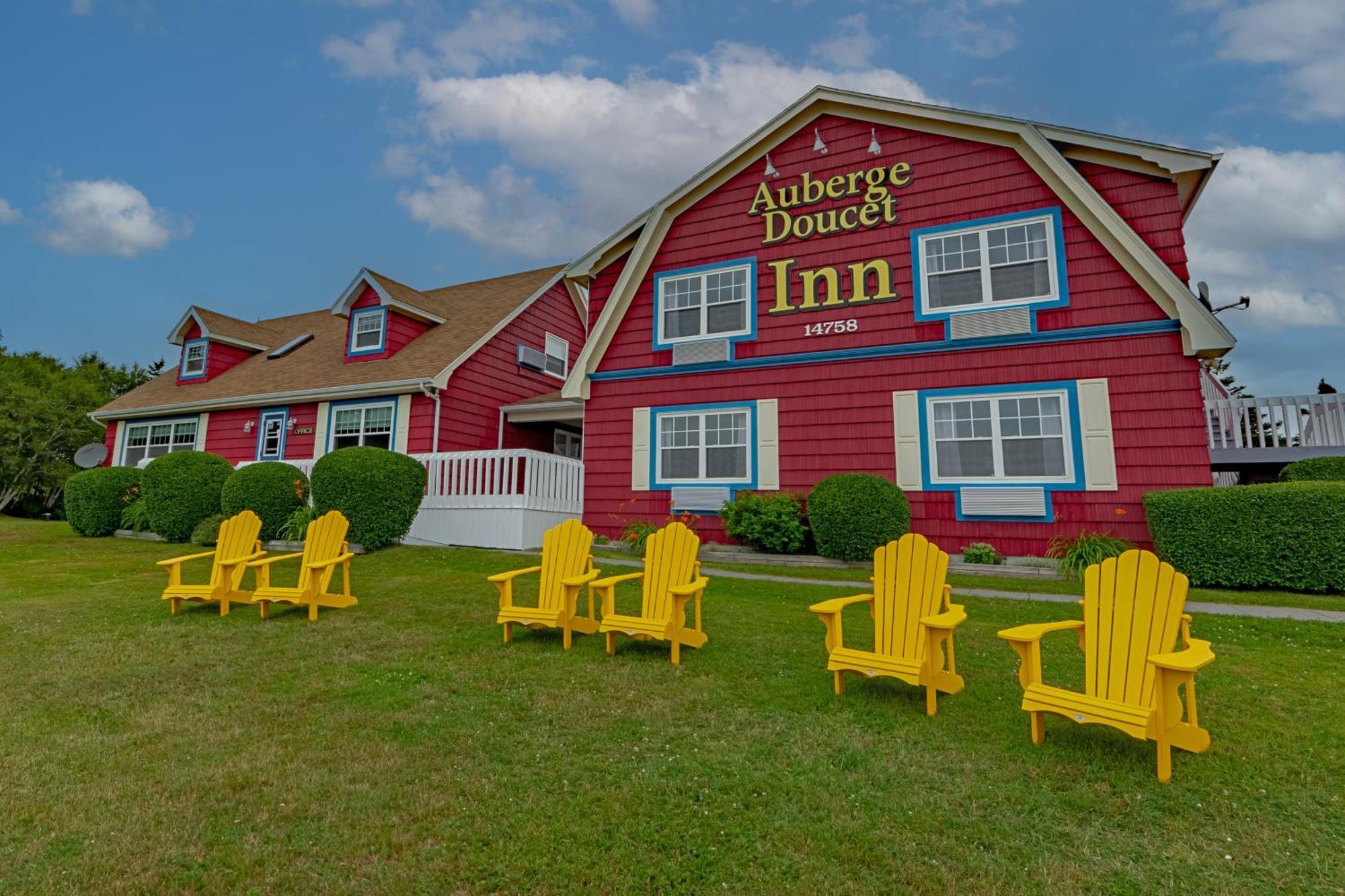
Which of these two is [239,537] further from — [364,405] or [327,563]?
[364,405]

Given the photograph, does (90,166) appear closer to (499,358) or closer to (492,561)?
(499,358)

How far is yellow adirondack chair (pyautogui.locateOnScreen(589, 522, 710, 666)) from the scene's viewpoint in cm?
536

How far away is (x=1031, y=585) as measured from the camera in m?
8.81

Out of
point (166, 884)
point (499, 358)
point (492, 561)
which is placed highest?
point (499, 358)

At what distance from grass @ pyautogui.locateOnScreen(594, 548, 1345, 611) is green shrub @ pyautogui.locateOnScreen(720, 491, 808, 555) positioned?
1.77 feet

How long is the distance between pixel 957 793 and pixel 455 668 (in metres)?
3.62

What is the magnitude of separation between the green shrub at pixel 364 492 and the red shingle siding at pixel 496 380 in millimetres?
3323

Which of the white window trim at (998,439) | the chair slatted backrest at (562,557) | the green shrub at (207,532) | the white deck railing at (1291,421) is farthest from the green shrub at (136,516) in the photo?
the white deck railing at (1291,421)

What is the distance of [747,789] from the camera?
3.23 m

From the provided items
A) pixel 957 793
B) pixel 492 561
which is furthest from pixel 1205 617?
pixel 492 561

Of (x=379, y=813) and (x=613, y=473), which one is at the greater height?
(x=613, y=473)

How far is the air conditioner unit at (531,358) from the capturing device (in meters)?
18.2

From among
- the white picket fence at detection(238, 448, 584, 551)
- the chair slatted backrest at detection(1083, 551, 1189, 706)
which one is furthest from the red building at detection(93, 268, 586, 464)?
the chair slatted backrest at detection(1083, 551, 1189, 706)

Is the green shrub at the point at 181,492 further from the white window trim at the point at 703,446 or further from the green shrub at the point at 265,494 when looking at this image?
the white window trim at the point at 703,446
